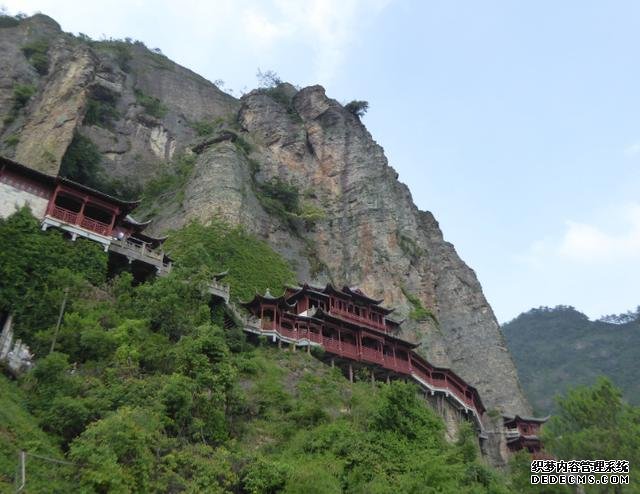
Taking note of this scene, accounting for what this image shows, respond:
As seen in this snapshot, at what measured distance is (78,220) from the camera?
91.5ft

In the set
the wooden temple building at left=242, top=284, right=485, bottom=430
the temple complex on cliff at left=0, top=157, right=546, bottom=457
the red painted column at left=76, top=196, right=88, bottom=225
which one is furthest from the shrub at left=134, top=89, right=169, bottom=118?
the red painted column at left=76, top=196, right=88, bottom=225

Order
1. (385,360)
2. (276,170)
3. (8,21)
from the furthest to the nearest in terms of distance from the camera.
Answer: (8,21) → (276,170) → (385,360)

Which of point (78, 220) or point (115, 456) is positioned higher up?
point (78, 220)

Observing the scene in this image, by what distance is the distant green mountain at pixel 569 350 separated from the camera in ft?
280

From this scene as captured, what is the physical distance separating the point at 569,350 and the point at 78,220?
90953 millimetres

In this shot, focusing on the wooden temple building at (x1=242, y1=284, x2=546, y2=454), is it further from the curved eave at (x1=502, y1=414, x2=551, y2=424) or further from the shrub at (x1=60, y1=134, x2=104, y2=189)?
the shrub at (x1=60, y1=134, x2=104, y2=189)

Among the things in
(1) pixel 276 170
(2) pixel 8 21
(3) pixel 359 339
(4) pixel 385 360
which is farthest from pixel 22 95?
(4) pixel 385 360

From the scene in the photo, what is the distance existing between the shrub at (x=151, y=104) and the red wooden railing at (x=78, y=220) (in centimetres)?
3296

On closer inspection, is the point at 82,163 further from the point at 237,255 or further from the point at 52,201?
the point at 52,201

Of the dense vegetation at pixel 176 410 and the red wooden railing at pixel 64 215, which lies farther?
the red wooden railing at pixel 64 215

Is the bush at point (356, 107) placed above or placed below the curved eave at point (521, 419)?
above

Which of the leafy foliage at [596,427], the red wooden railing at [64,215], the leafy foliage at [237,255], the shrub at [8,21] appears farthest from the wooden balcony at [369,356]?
the shrub at [8,21]

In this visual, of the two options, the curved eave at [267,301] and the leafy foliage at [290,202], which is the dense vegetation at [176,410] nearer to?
the curved eave at [267,301]

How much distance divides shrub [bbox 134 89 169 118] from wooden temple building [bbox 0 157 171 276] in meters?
31.3
